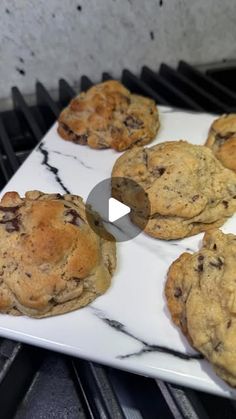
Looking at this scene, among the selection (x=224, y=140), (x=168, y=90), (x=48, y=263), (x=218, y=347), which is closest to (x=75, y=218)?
(x=48, y=263)

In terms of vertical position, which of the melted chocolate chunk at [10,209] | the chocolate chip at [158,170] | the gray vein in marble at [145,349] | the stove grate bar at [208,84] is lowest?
the gray vein in marble at [145,349]

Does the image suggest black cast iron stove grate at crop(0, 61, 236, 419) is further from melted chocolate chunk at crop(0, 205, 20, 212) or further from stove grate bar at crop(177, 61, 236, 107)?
stove grate bar at crop(177, 61, 236, 107)

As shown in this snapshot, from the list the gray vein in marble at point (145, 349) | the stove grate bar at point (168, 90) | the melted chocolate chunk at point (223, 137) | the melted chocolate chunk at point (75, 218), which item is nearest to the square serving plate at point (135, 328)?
the gray vein in marble at point (145, 349)

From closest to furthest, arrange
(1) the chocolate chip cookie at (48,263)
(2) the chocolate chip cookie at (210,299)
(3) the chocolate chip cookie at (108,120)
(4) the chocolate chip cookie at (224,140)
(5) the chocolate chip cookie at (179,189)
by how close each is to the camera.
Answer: (2) the chocolate chip cookie at (210,299)
(1) the chocolate chip cookie at (48,263)
(5) the chocolate chip cookie at (179,189)
(4) the chocolate chip cookie at (224,140)
(3) the chocolate chip cookie at (108,120)

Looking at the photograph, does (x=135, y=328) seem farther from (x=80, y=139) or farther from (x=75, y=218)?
(x=80, y=139)

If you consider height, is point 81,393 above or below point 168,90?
below

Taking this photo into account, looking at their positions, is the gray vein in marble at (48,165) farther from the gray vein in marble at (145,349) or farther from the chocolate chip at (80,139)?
the gray vein in marble at (145,349)
